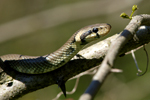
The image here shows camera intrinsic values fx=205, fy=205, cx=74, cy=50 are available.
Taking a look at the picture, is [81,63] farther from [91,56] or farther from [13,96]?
[13,96]

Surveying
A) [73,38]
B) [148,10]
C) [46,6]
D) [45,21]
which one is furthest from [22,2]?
[73,38]

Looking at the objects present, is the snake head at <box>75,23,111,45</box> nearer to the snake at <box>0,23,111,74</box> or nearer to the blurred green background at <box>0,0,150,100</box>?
the snake at <box>0,23,111,74</box>

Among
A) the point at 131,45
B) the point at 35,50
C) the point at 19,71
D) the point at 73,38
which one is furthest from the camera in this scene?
the point at 35,50

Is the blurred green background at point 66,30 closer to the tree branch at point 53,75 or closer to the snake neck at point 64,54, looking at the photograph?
the snake neck at point 64,54

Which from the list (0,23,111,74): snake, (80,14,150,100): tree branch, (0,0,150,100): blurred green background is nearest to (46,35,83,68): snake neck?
(0,23,111,74): snake

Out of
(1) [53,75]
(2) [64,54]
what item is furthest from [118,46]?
(2) [64,54]

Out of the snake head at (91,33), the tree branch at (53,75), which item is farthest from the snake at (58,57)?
the tree branch at (53,75)
